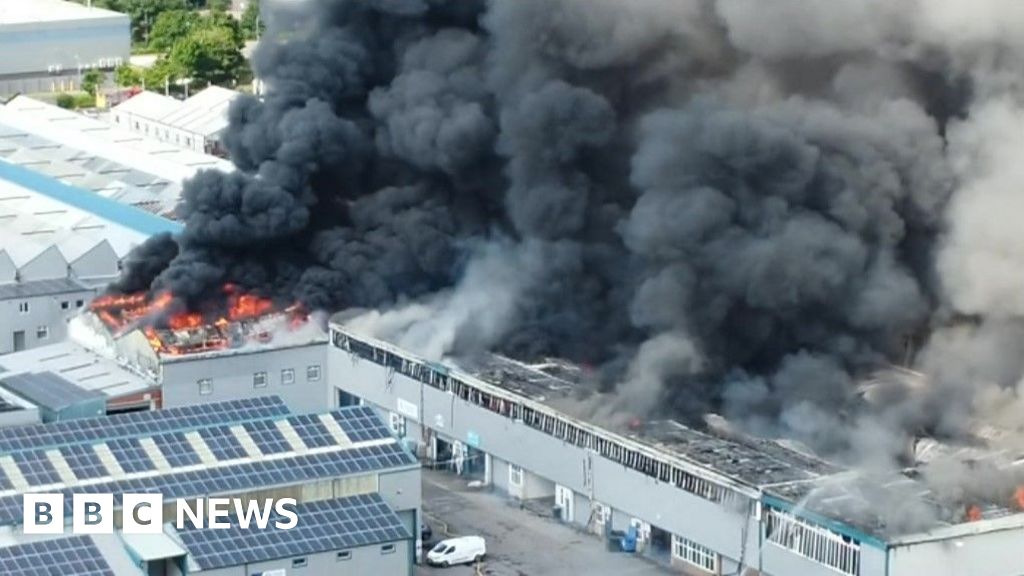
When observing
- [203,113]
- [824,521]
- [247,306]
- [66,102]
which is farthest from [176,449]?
[66,102]

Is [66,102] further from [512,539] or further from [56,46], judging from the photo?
[512,539]

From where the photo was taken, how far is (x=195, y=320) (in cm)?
3225

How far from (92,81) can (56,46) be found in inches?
97.6

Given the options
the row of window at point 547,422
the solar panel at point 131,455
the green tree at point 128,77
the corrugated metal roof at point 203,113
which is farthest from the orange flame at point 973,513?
the green tree at point 128,77

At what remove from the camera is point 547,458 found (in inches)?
1104

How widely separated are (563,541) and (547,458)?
138 centimetres

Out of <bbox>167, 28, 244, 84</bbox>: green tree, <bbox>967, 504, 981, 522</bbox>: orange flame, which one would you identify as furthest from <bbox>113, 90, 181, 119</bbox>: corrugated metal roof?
<bbox>967, 504, 981, 522</bbox>: orange flame

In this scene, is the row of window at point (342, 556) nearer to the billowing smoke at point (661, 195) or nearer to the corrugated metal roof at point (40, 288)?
the billowing smoke at point (661, 195)

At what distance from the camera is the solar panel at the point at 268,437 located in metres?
25.1

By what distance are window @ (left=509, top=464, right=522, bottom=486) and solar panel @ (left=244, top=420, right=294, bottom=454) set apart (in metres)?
3.94

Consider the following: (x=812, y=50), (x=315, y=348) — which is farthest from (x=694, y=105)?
(x=315, y=348)

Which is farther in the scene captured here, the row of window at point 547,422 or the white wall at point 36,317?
the white wall at point 36,317

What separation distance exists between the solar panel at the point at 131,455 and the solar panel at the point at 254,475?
271mm

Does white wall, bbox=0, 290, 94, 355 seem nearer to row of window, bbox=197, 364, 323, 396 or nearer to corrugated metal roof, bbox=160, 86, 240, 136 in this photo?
row of window, bbox=197, 364, 323, 396
